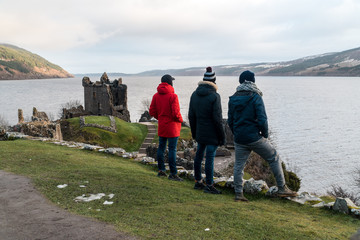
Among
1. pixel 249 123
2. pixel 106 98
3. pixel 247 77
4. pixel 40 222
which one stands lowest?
pixel 40 222

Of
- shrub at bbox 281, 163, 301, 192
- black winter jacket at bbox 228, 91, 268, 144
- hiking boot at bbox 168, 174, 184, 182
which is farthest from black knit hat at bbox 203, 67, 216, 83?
shrub at bbox 281, 163, 301, 192

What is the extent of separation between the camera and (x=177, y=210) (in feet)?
23.1

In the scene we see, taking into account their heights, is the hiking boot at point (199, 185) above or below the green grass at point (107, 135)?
above

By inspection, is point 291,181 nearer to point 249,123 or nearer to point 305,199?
point 305,199

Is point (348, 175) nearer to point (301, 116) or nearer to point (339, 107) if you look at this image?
point (301, 116)

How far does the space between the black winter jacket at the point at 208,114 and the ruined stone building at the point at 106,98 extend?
38.7 metres

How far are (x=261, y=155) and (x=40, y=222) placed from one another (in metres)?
5.33

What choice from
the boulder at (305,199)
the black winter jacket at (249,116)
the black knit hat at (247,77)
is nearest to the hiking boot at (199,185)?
the black winter jacket at (249,116)

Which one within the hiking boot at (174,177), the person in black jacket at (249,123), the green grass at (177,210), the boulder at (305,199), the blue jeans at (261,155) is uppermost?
the person in black jacket at (249,123)

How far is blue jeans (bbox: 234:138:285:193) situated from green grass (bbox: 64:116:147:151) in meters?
23.8

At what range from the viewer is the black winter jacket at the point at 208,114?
861cm

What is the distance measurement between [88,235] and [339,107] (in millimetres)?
136463

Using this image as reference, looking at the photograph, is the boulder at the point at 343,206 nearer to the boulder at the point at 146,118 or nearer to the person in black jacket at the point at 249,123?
the person in black jacket at the point at 249,123

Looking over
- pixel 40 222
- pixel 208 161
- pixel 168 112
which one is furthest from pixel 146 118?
pixel 40 222
